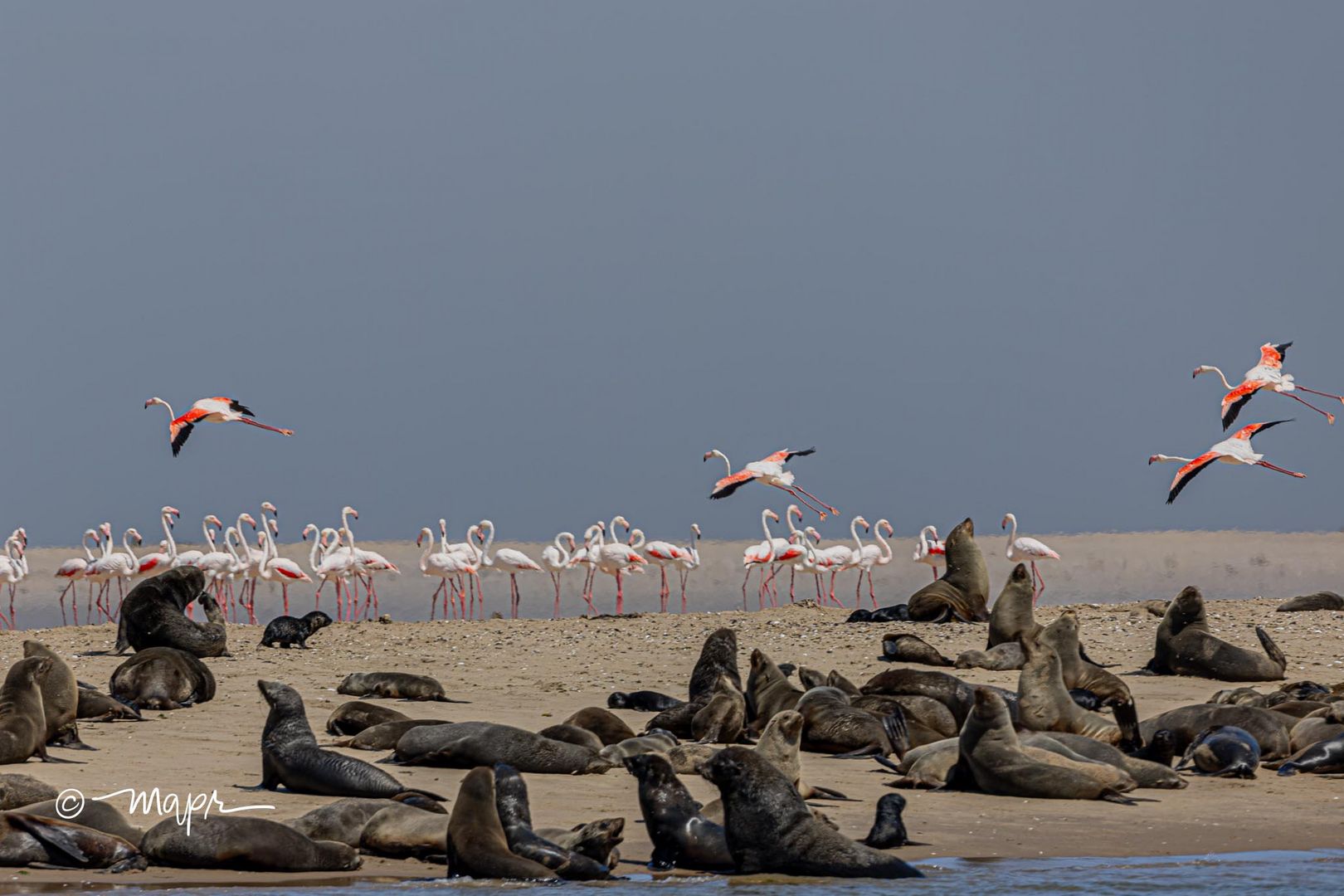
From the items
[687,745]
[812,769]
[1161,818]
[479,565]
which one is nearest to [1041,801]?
[1161,818]

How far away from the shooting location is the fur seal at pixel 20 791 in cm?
868

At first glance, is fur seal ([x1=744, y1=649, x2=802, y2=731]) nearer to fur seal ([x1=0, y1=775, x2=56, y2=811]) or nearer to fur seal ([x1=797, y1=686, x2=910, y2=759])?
fur seal ([x1=797, y1=686, x2=910, y2=759])

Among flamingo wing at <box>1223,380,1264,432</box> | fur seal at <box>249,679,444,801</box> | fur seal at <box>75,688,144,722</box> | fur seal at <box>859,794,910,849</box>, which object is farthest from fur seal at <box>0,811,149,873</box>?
flamingo wing at <box>1223,380,1264,432</box>

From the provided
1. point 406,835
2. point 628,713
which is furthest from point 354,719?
point 406,835

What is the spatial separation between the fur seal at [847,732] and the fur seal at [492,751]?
5.34ft

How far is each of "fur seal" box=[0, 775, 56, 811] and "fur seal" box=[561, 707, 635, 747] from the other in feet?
12.9

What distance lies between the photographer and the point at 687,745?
1137 centimetres

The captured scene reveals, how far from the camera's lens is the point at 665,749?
11.0 metres

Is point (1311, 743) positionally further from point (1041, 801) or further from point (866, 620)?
point (866, 620)

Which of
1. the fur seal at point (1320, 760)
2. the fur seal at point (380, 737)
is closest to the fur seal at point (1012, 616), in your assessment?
the fur seal at point (1320, 760)

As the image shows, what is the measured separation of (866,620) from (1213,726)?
843 cm

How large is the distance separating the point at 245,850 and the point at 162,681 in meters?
5.77

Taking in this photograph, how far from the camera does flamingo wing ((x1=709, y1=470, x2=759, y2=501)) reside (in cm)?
2967

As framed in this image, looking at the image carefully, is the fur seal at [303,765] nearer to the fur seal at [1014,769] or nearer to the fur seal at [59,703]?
the fur seal at [59,703]
